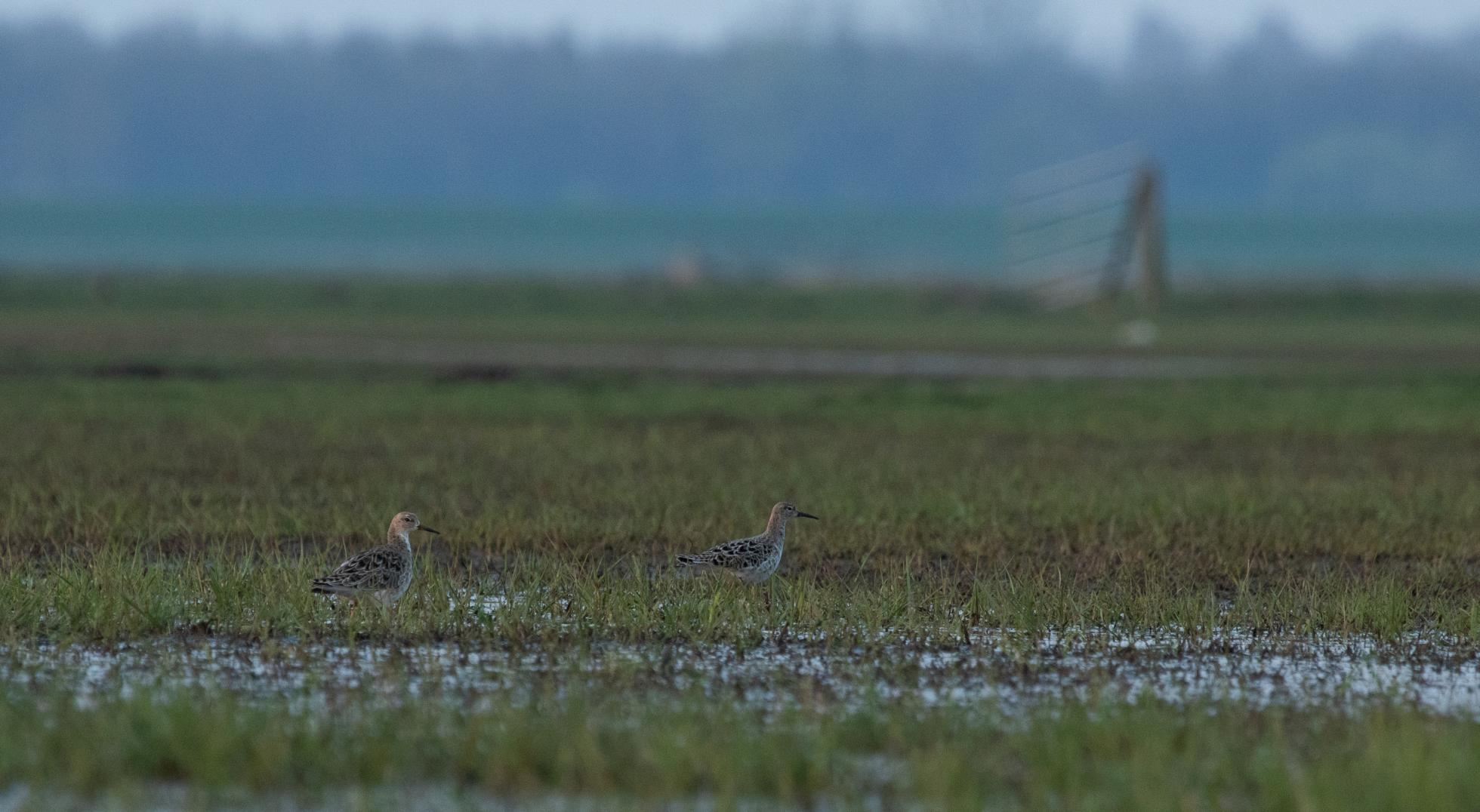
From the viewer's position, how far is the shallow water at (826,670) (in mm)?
9484

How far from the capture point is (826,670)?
10.1m

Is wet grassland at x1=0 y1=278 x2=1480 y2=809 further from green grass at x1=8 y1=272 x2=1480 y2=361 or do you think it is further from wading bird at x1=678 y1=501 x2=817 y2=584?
green grass at x1=8 y1=272 x2=1480 y2=361

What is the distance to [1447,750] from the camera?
25.4ft

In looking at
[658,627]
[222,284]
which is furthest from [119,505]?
[222,284]

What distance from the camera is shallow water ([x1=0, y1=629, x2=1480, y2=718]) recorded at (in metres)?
9.48

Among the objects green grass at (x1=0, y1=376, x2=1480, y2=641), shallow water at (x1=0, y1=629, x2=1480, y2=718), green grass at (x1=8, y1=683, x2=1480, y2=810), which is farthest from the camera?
green grass at (x1=0, y1=376, x2=1480, y2=641)

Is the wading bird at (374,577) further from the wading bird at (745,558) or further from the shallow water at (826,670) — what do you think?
the wading bird at (745,558)

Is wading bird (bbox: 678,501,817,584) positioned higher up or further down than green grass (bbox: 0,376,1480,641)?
higher up

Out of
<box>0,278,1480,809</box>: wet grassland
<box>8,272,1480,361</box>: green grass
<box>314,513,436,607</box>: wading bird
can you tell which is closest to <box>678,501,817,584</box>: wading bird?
<box>0,278,1480,809</box>: wet grassland

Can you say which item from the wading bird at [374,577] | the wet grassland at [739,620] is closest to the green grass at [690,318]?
the wet grassland at [739,620]

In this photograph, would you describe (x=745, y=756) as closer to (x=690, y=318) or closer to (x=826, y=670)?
(x=826, y=670)

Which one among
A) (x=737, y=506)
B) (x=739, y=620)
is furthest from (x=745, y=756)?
(x=737, y=506)

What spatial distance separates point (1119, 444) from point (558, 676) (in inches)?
512

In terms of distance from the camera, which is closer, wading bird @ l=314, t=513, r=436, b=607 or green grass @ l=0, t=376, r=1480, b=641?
wading bird @ l=314, t=513, r=436, b=607
